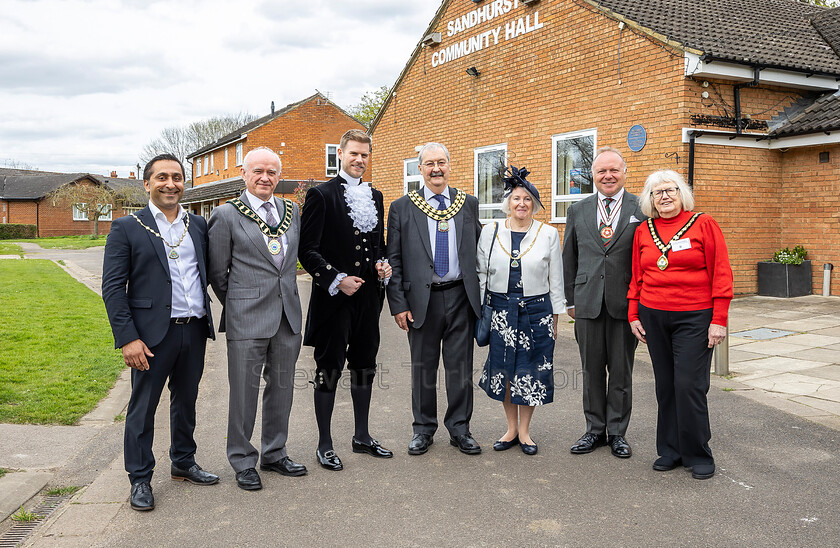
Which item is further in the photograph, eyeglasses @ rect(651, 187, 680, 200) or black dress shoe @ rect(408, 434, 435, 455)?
black dress shoe @ rect(408, 434, 435, 455)

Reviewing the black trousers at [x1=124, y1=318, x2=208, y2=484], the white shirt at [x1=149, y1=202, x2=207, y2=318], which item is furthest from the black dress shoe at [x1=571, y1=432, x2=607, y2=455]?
the white shirt at [x1=149, y1=202, x2=207, y2=318]

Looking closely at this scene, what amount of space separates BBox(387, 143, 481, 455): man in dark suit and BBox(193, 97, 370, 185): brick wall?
3303 centimetres

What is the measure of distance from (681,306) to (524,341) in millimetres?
1094

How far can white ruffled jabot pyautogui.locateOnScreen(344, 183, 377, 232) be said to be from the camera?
4.73 m

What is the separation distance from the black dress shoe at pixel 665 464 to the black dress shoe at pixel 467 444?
1.20m

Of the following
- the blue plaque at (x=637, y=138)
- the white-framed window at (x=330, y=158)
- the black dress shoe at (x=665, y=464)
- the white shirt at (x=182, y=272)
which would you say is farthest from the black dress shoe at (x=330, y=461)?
the white-framed window at (x=330, y=158)

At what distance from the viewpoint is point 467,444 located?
4.92 m

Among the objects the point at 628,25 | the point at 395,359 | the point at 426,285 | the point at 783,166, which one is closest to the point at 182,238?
the point at 426,285

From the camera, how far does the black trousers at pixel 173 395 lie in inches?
159

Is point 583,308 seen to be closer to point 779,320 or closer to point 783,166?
point 779,320

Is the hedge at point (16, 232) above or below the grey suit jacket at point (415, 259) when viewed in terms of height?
above

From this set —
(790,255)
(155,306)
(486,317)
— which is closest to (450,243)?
(486,317)

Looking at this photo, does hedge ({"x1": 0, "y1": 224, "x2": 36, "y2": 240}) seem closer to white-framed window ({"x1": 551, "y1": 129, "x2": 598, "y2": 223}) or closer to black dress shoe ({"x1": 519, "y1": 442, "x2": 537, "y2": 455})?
white-framed window ({"x1": 551, "y1": 129, "x2": 598, "y2": 223})

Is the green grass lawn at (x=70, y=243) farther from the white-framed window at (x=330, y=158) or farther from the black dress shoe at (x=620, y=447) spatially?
the black dress shoe at (x=620, y=447)
